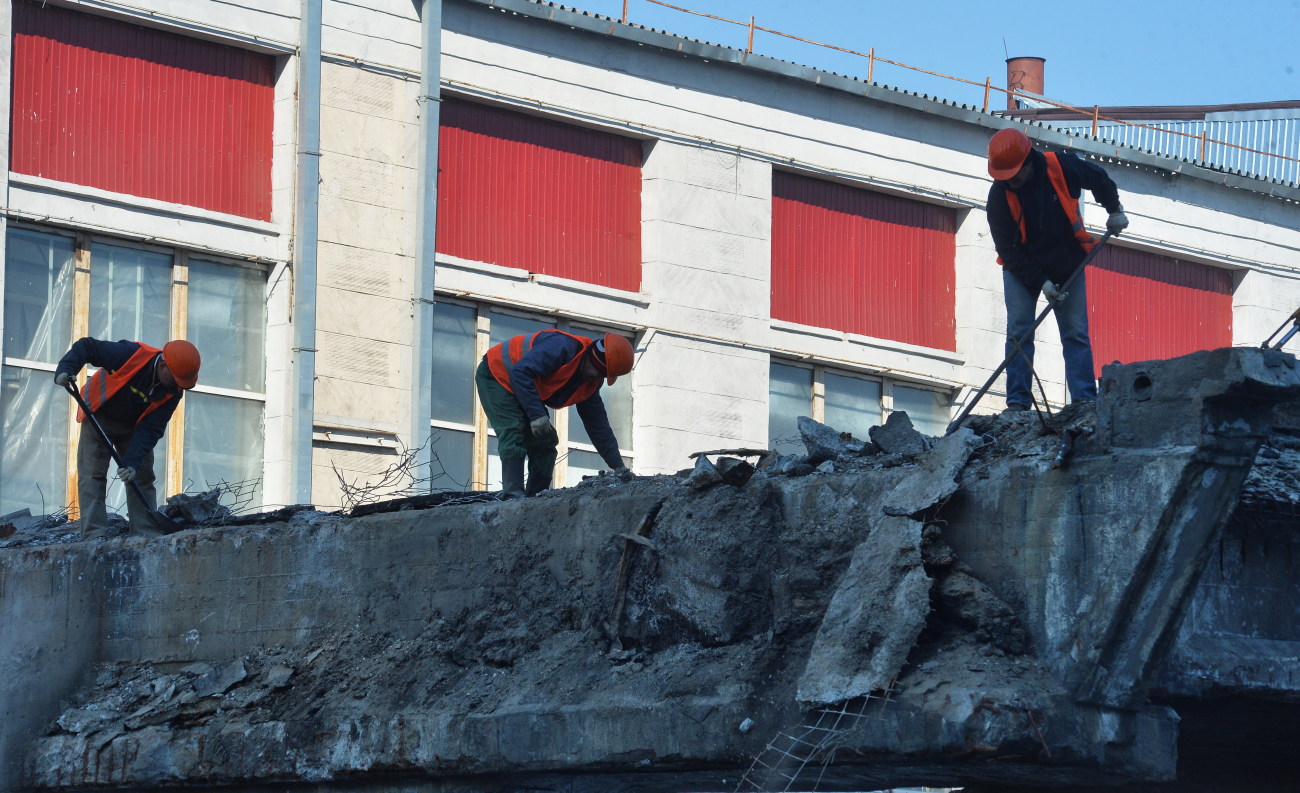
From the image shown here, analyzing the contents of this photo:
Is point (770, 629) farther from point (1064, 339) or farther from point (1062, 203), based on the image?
point (1062, 203)

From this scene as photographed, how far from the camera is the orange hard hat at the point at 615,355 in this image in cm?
1060

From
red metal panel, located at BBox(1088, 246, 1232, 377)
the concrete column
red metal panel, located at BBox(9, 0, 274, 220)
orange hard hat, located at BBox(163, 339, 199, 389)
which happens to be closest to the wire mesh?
orange hard hat, located at BBox(163, 339, 199, 389)

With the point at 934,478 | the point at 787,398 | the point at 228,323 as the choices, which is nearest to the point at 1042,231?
the point at 934,478

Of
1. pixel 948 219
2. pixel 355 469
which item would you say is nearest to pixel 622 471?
pixel 355 469

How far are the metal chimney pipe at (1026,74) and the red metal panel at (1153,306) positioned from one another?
19.8ft

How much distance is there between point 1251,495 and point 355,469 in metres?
13.3

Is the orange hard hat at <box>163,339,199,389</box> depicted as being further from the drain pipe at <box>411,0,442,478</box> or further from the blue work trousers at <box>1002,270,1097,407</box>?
the drain pipe at <box>411,0,442,478</box>

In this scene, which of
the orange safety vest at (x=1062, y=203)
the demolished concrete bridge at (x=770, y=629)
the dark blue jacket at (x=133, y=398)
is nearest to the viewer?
the demolished concrete bridge at (x=770, y=629)

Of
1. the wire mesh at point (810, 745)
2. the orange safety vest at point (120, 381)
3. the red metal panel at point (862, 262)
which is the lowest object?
the wire mesh at point (810, 745)

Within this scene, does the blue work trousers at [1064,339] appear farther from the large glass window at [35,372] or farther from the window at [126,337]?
the large glass window at [35,372]

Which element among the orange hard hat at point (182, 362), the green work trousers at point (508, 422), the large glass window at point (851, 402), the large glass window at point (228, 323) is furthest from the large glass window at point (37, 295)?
the large glass window at point (851, 402)

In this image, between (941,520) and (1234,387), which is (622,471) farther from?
(1234,387)

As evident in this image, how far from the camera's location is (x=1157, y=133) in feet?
89.0

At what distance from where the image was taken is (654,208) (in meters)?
21.3
